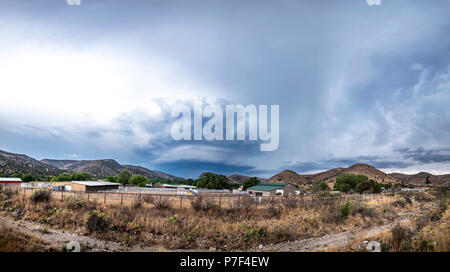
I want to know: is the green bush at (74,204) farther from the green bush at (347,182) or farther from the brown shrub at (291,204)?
the green bush at (347,182)

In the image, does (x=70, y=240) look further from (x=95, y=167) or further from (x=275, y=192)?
(x=95, y=167)

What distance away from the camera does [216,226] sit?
10.8 m

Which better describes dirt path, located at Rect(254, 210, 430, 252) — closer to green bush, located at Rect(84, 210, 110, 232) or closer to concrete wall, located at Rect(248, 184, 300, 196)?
green bush, located at Rect(84, 210, 110, 232)

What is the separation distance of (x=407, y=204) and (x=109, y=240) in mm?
29182

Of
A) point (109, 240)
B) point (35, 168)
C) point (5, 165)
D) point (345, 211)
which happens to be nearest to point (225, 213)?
point (109, 240)

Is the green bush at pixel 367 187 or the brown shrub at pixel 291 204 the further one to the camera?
the green bush at pixel 367 187

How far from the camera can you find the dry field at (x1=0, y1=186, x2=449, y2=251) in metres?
7.93

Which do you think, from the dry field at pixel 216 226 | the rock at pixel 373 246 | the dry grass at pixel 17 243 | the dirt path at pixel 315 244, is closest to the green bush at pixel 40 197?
the dry field at pixel 216 226

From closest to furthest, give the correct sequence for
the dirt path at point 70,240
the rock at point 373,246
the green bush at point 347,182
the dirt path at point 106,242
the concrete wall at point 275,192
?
the rock at point 373,246, the dirt path at point 70,240, the dirt path at point 106,242, the concrete wall at point 275,192, the green bush at point 347,182

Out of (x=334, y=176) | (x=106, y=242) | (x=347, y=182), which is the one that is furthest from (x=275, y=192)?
(x=334, y=176)

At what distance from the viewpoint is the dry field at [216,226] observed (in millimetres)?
7928

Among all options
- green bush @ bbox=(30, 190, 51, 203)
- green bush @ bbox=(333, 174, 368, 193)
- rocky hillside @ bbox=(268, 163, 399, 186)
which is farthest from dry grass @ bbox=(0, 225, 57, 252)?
rocky hillside @ bbox=(268, 163, 399, 186)
